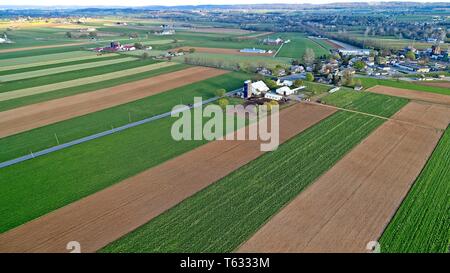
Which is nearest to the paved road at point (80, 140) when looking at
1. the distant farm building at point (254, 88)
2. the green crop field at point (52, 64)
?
the distant farm building at point (254, 88)

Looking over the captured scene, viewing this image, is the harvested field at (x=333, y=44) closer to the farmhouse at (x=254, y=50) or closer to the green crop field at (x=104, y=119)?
the farmhouse at (x=254, y=50)

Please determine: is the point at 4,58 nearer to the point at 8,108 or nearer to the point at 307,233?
the point at 8,108

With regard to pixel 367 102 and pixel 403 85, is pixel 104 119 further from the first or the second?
pixel 403 85

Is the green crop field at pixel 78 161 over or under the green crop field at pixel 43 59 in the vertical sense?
under

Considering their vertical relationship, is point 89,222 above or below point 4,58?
below

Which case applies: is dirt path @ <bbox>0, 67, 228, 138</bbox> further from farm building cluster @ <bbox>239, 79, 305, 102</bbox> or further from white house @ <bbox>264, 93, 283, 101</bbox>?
white house @ <bbox>264, 93, 283, 101</bbox>

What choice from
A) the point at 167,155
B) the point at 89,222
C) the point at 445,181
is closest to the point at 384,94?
the point at 445,181

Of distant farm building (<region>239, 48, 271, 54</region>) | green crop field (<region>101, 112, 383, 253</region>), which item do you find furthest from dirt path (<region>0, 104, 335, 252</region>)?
distant farm building (<region>239, 48, 271, 54</region>)
